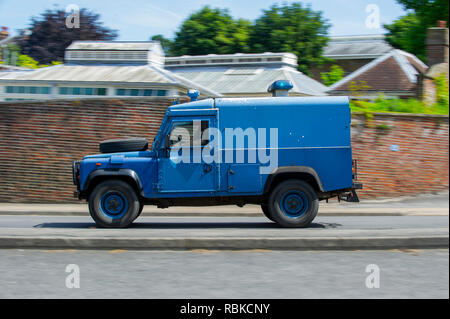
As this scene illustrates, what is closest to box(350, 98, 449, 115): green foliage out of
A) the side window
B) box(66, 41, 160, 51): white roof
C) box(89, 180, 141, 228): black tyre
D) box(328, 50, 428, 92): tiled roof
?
the side window

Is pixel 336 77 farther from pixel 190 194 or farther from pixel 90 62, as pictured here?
pixel 190 194

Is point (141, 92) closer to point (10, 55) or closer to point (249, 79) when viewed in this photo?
point (249, 79)

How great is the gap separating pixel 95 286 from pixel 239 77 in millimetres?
26640

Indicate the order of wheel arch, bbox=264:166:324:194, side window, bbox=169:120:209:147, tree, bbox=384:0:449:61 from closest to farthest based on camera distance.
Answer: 1. wheel arch, bbox=264:166:324:194
2. side window, bbox=169:120:209:147
3. tree, bbox=384:0:449:61

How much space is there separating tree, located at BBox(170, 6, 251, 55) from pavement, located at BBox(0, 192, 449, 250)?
33.7m

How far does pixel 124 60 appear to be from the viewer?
24734mm

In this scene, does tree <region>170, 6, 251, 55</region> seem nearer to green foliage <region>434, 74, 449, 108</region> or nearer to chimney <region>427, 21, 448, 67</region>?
chimney <region>427, 21, 448, 67</region>

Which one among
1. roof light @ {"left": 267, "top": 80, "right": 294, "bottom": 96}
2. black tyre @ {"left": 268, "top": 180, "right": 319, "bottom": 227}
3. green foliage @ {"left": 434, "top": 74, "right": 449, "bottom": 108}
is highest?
green foliage @ {"left": 434, "top": 74, "right": 449, "bottom": 108}

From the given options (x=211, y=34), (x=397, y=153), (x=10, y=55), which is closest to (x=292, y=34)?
(x=211, y=34)

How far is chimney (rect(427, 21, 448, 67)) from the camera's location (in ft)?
80.8

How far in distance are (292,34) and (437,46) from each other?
22663 millimetres

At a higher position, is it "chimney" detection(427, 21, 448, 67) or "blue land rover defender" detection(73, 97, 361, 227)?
"chimney" detection(427, 21, 448, 67)

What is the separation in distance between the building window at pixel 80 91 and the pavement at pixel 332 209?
6833 mm
